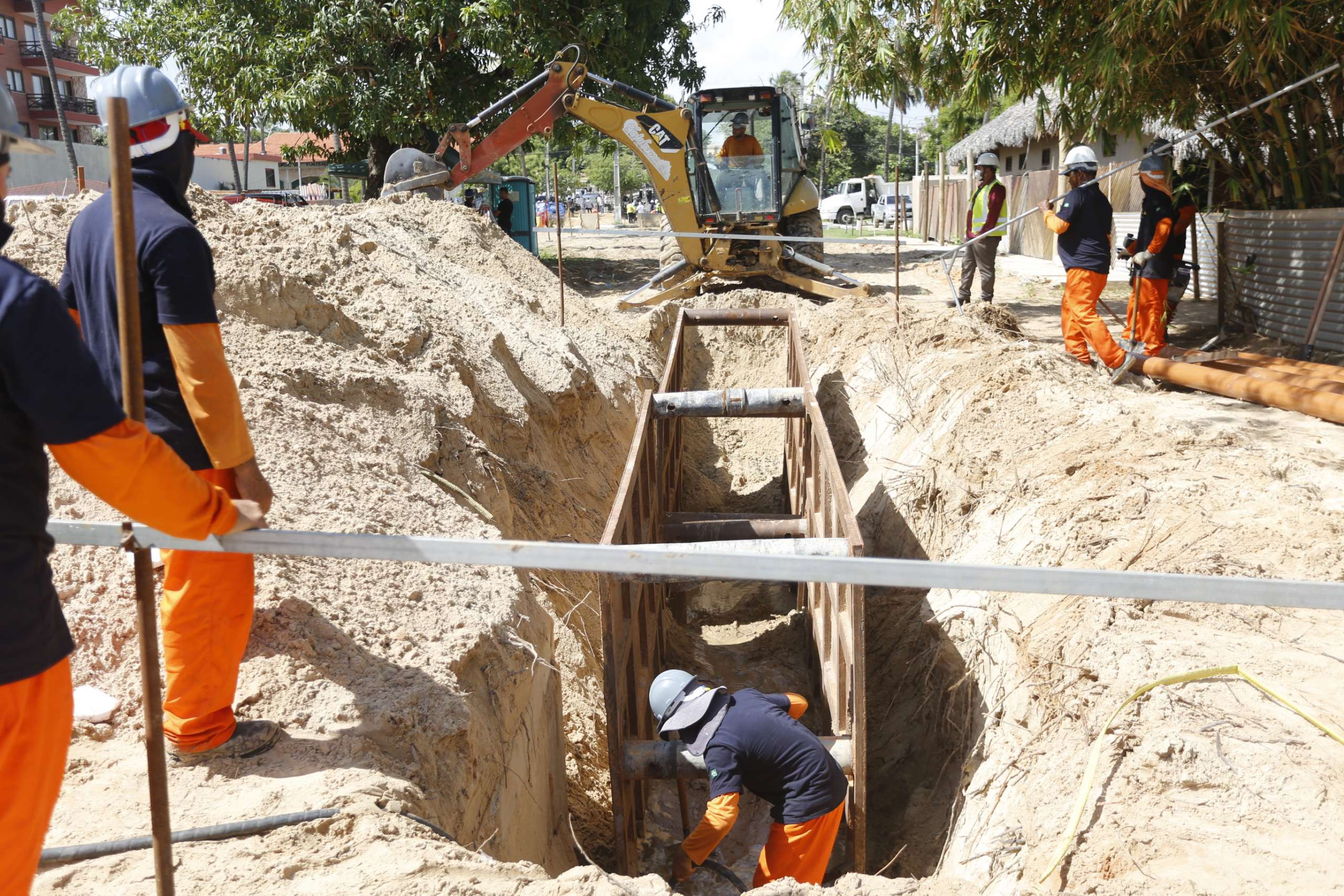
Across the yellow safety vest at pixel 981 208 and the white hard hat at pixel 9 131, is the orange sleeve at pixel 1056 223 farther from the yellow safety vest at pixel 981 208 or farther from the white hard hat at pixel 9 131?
the white hard hat at pixel 9 131

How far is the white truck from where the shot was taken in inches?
1517

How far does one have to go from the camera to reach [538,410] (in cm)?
776

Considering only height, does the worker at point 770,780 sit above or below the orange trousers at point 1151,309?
below

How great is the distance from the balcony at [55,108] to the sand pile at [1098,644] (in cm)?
4471

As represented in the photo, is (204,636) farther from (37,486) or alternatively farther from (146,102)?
(146,102)

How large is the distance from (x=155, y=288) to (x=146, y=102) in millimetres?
574

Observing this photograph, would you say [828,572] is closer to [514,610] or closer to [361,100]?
[514,610]

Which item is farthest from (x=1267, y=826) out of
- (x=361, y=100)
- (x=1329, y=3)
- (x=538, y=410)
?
(x=361, y=100)

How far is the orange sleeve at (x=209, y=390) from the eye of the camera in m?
2.72

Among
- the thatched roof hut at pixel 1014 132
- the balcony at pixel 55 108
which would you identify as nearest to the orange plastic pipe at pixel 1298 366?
the thatched roof hut at pixel 1014 132

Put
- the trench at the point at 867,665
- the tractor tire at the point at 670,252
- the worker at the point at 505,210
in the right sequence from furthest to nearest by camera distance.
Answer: the worker at the point at 505,210 → the tractor tire at the point at 670,252 → the trench at the point at 867,665

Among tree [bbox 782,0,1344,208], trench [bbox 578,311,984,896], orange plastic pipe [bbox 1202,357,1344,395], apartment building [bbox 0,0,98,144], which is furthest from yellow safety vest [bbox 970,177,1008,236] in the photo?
apartment building [bbox 0,0,98,144]

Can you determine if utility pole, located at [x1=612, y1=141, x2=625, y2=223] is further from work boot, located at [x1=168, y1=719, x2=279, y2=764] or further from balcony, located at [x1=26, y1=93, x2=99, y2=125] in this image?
work boot, located at [x1=168, y1=719, x2=279, y2=764]

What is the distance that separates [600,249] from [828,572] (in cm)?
2507
